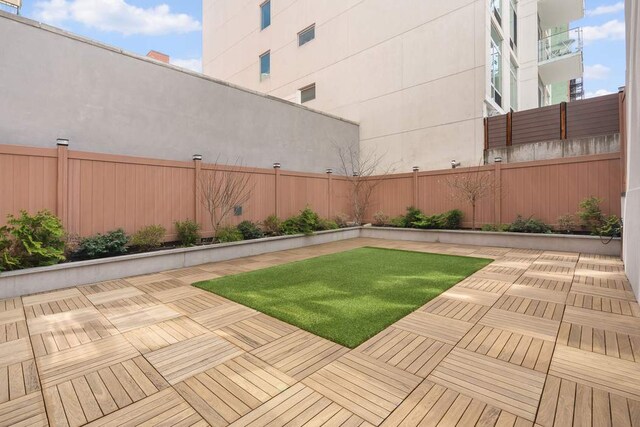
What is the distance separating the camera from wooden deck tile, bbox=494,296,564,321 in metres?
3.21

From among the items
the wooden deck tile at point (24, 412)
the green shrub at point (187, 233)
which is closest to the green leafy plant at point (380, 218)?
the green shrub at point (187, 233)

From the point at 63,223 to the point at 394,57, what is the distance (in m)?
11.5

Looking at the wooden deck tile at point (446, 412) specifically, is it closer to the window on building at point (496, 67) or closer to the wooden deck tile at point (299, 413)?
the wooden deck tile at point (299, 413)

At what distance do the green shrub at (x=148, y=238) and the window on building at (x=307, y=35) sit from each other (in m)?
12.1

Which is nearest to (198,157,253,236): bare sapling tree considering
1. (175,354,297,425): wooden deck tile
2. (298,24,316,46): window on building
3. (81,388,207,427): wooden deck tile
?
(175,354,297,425): wooden deck tile

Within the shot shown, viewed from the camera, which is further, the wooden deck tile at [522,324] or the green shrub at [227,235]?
the green shrub at [227,235]

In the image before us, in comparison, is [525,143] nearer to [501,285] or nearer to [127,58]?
[501,285]

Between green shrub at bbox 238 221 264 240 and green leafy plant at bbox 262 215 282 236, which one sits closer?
green shrub at bbox 238 221 264 240

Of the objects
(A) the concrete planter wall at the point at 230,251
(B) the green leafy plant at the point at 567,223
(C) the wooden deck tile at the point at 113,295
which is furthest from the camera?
(B) the green leafy plant at the point at 567,223

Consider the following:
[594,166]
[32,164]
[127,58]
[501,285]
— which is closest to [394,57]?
[594,166]

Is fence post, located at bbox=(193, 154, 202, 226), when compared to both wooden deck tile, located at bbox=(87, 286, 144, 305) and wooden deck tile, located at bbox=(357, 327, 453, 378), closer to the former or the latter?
wooden deck tile, located at bbox=(87, 286, 144, 305)

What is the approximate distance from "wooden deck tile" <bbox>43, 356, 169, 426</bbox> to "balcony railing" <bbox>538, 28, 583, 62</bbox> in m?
17.0

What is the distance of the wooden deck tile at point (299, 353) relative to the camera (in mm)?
2214

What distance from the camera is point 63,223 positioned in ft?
16.7
